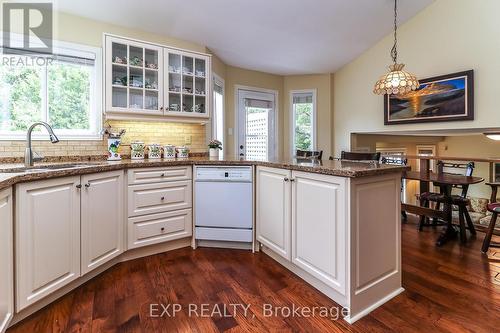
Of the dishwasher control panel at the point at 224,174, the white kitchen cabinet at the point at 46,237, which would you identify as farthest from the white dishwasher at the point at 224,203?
the white kitchen cabinet at the point at 46,237

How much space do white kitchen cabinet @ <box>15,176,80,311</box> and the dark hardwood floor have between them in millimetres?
185

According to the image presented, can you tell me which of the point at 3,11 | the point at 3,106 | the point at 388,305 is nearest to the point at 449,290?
the point at 388,305

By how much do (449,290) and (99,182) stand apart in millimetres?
2653

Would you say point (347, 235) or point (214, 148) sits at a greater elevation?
point (214, 148)

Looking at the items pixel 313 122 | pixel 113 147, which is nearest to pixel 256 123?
pixel 313 122

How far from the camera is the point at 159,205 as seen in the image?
7.98 ft

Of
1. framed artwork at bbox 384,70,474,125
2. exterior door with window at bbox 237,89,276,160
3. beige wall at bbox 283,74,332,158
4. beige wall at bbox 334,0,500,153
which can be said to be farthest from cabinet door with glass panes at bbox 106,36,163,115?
framed artwork at bbox 384,70,474,125

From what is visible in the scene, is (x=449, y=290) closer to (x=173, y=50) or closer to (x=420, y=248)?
(x=420, y=248)

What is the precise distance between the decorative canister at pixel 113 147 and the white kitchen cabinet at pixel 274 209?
4.73 ft

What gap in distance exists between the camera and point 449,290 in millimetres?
1832

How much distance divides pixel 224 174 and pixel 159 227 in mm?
781

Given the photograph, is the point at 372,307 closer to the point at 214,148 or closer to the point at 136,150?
the point at 214,148

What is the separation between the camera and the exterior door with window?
14.6 ft

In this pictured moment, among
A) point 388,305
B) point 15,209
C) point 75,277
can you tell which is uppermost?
point 15,209
